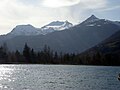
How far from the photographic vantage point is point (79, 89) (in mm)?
85812

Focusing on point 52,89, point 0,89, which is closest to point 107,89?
point 52,89

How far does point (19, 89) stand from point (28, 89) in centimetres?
243

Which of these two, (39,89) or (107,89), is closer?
(39,89)

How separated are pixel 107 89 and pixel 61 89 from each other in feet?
45.9

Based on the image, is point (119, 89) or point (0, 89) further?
point (119, 89)

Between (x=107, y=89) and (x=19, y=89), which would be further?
(x=107, y=89)

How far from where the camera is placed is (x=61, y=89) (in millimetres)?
84500

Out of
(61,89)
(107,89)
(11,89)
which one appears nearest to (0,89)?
(11,89)

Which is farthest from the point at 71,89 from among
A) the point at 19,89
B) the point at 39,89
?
the point at 19,89

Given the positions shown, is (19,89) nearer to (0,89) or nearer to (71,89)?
(0,89)

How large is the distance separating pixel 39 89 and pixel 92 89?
50.1 feet

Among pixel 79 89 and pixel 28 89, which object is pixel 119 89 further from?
pixel 28 89

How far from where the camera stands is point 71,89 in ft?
280

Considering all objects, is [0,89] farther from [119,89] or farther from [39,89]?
[119,89]
